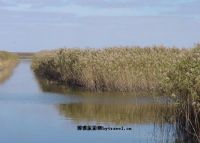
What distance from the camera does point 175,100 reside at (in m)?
11.7

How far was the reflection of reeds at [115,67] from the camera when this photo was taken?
23.6 metres

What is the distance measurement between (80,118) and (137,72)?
23.0 ft

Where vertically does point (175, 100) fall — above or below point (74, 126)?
above

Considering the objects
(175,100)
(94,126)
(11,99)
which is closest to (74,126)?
(94,126)

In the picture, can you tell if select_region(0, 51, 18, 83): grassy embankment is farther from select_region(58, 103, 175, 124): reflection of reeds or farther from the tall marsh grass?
the tall marsh grass

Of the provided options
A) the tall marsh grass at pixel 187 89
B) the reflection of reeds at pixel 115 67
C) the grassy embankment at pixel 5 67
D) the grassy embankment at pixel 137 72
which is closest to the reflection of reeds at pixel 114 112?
the grassy embankment at pixel 137 72

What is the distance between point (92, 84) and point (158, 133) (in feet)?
42.0

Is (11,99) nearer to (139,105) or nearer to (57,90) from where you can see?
(57,90)

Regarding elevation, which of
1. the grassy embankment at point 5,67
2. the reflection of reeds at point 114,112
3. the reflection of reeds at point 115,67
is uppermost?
the reflection of reeds at point 115,67

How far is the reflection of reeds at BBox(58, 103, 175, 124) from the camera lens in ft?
53.0

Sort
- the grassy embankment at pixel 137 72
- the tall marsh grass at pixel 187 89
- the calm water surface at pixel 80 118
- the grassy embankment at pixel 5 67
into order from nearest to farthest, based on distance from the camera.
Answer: the tall marsh grass at pixel 187 89 → the grassy embankment at pixel 137 72 → the calm water surface at pixel 80 118 → the grassy embankment at pixel 5 67

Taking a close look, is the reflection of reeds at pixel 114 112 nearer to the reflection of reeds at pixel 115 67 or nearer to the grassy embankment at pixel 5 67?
the reflection of reeds at pixel 115 67

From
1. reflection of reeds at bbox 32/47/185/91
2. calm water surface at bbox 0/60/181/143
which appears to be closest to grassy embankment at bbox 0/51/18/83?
reflection of reeds at bbox 32/47/185/91

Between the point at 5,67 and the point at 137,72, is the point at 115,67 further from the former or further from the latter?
the point at 5,67
